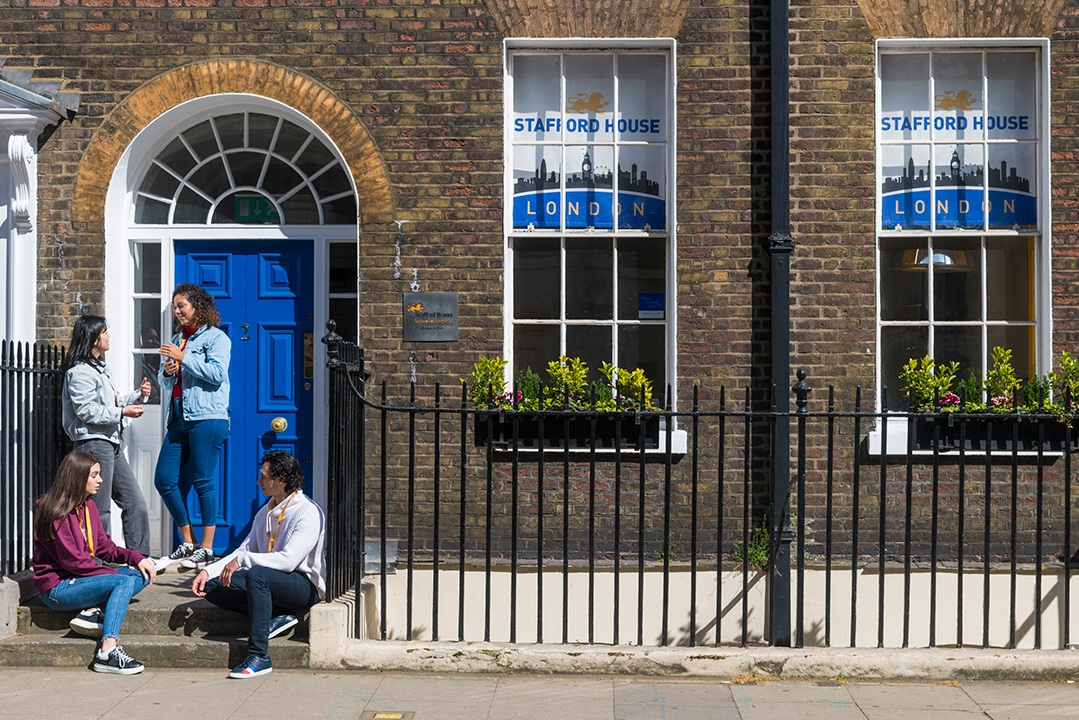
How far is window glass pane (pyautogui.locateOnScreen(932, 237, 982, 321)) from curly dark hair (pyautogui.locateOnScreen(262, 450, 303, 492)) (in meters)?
4.50

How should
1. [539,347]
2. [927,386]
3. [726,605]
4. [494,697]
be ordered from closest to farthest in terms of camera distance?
[494,697] → [927,386] → [726,605] → [539,347]

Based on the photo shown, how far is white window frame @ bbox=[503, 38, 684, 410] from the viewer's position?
22.2 ft

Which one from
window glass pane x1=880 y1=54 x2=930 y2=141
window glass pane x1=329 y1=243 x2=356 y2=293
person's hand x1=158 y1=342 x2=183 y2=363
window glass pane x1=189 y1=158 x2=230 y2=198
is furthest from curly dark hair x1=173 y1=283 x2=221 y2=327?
window glass pane x1=880 y1=54 x2=930 y2=141

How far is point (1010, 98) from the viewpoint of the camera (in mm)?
6840

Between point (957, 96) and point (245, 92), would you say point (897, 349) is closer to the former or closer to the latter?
Answer: point (957, 96)

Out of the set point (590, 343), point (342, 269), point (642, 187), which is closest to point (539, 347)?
point (590, 343)

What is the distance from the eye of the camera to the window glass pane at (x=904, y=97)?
22.5 ft

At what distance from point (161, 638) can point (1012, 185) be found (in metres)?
6.26

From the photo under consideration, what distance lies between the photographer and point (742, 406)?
6.75 metres

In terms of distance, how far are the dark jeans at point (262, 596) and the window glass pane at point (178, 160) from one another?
3.33 meters

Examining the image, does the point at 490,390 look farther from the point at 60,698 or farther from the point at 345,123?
the point at 60,698

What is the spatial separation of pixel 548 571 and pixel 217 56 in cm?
428

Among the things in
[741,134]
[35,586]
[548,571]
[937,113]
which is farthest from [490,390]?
[937,113]

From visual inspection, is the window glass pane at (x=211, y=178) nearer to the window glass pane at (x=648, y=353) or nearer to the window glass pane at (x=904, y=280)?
the window glass pane at (x=648, y=353)
